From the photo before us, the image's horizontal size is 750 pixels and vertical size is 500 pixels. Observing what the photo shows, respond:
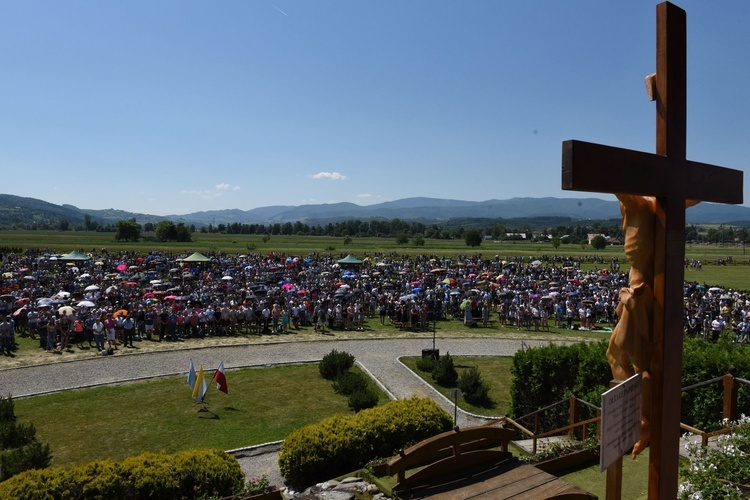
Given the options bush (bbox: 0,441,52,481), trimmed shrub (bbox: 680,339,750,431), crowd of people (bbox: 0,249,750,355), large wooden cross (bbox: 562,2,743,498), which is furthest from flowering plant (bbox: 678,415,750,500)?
crowd of people (bbox: 0,249,750,355)

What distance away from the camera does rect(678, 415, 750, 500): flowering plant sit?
15.4 feet

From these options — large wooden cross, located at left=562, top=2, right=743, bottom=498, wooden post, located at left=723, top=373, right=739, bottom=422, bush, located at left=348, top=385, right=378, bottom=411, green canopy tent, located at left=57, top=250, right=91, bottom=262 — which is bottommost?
bush, located at left=348, top=385, right=378, bottom=411

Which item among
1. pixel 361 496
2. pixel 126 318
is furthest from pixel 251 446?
pixel 126 318

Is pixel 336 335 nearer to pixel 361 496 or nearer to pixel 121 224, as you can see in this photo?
pixel 361 496

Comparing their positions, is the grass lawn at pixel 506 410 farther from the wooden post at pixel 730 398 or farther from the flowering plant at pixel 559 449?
the wooden post at pixel 730 398

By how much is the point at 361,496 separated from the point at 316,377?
405 inches

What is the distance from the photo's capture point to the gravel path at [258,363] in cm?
1587

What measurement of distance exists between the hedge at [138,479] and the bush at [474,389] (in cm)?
870

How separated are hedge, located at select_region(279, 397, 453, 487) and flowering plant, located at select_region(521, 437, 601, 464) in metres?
1.94

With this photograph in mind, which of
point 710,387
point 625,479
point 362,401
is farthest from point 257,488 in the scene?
point 710,387

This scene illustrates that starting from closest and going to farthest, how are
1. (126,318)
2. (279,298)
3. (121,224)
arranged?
(126,318)
(279,298)
(121,224)

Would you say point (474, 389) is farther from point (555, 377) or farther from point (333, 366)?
point (333, 366)

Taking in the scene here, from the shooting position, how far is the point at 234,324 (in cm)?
2448

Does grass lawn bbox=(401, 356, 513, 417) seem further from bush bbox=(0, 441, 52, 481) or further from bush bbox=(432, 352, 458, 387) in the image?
bush bbox=(0, 441, 52, 481)
